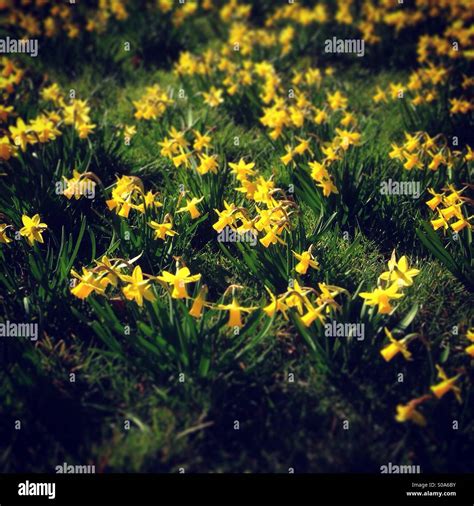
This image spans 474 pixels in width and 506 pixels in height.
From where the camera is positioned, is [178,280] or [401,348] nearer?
[401,348]

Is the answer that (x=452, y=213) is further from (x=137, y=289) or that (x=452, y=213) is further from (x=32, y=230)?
(x=32, y=230)

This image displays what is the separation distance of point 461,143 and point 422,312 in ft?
6.91

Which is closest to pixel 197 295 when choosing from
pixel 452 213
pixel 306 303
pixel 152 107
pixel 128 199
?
pixel 306 303

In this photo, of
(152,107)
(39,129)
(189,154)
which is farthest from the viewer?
(152,107)

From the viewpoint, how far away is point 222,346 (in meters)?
2.31

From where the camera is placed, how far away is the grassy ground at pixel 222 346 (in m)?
2.03

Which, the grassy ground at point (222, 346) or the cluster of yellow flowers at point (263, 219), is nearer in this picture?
the grassy ground at point (222, 346)

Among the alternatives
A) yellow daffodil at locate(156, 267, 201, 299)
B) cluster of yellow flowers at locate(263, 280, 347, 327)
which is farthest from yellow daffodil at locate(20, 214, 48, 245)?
cluster of yellow flowers at locate(263, 280, 347, 327)

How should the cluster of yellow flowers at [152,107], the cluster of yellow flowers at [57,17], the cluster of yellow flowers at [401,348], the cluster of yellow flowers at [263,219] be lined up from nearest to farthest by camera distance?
the cluster of yellow flowers at [401,348], the cluster of yellow flowers at [263,219], the cluster of yellow flowers at [152,107], the cluster of yellow flowers at [57,17]

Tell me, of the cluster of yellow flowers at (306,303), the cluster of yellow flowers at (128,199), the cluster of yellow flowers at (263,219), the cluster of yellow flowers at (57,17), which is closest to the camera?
the cluster of yellow flowers at (306,303)

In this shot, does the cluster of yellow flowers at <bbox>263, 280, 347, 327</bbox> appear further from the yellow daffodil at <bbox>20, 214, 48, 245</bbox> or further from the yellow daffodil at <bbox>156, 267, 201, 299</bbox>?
the yellow daffodil at <bbox>20, 214, 48, 245</bbox>

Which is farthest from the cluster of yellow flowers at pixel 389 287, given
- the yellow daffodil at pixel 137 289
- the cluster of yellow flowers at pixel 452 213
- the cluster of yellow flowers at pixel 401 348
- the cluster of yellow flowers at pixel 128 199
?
the cluster of yellow flowers at pixel 128 199

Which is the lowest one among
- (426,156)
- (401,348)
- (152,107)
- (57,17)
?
(401,348)

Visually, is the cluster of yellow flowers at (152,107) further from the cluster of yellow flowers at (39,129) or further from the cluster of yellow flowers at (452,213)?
the cluster of yellow flowers at (452,213)
